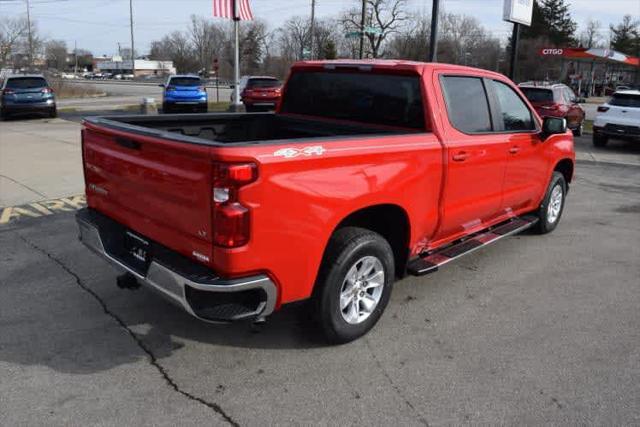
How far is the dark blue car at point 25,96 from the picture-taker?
19.5 m

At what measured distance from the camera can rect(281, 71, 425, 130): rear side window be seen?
4449mm

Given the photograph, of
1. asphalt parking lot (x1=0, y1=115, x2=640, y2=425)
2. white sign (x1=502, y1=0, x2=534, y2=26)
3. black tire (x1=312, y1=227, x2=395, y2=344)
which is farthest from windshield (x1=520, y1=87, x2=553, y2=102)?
black tire (x1=312, y1=227, x2=395, y2=344)

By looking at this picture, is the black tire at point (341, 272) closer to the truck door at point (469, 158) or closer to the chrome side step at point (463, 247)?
the chrome side step at point (463, 247)

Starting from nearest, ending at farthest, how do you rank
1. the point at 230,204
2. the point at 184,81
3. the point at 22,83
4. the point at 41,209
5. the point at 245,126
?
the point at 230,204 < the point at 245,126 < the point at 41,209 < the point at 22,83 < the point at 184,81

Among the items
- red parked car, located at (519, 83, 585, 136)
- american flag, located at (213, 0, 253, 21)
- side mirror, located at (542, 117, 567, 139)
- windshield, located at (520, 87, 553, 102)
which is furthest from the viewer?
american flag, located at (213, 0, 253, 21)

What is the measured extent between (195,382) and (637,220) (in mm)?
6882

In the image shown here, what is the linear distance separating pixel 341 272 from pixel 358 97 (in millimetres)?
1856

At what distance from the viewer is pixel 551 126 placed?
5672 millimetres

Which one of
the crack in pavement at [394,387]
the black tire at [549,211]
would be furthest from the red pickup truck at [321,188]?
the black tire at [549,211]

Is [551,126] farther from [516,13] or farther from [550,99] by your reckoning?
[550,99]

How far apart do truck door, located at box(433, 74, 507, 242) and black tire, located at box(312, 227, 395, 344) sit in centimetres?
92

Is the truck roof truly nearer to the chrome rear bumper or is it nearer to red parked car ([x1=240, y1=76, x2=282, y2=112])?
the chrome rear bumper

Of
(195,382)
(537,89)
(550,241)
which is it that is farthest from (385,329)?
(537,89)

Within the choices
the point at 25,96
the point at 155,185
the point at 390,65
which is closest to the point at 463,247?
the point at 390,65
